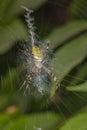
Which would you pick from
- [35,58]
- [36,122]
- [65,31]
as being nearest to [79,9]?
[65,31]

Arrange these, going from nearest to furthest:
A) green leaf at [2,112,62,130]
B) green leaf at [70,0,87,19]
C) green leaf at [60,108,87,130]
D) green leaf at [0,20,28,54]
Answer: green leaf at [60,108,87,130] → green leaf at [2,112,62,130] → green leaf at [0,20,28,54] → green leaf at [70,0,87,19]

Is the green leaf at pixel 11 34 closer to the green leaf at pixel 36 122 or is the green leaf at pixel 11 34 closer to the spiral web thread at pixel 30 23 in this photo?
→ the spiral web thread at pixel 30 23

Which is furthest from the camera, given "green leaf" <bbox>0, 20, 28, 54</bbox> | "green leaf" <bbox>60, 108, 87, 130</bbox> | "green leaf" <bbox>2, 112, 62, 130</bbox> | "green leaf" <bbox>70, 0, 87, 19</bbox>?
"green leaf" <bbox>70, 0, 87, 19</bbox>

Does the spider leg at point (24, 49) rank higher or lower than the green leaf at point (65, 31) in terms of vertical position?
lower

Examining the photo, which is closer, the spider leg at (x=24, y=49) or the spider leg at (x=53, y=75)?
the spider leg at (x=53, y=75)

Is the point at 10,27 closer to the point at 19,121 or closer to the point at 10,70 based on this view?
the point at 10,70

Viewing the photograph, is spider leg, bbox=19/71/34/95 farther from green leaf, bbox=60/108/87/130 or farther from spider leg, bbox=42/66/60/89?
green leaf, bbox=60/108/87/130

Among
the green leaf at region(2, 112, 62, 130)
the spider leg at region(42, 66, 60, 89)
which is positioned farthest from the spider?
the green leaf at region(2, 112, 62, 130)

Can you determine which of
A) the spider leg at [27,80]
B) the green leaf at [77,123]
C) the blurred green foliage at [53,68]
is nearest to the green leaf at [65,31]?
the blurred green foliage at [53,68]
